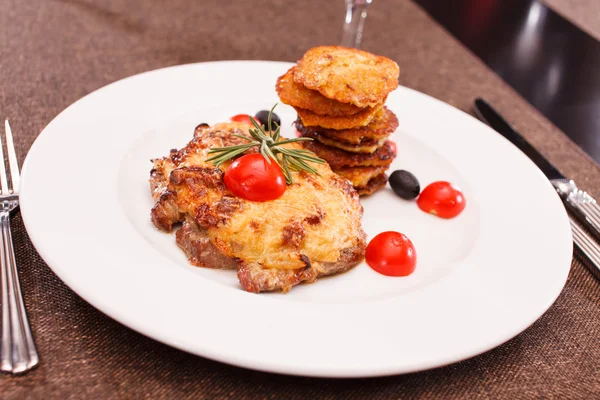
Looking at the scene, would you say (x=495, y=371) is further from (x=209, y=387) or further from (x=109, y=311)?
(x=109, y=311)

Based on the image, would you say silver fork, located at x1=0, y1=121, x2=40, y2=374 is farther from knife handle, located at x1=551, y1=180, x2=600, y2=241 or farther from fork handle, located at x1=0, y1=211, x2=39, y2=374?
knife handle, located at x1=551, y1=180, x2=600, y2=241

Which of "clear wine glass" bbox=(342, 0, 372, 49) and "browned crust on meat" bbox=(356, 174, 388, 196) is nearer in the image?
"browned crust on meat" bbox=(356, 174, 388, 196)

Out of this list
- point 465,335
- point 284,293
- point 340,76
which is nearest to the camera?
point 465,335

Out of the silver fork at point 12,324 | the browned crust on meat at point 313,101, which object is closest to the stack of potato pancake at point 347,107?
the browned crust on meat at point 313,101

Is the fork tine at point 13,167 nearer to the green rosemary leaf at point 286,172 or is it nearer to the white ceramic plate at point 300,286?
the white ceramic plate at point 300,286

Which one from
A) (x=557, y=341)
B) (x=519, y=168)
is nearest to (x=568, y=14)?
(x=519, y=168)

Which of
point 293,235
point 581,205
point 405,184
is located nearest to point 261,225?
point 293,235

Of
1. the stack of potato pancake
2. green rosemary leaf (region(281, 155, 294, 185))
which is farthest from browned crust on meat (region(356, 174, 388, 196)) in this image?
green rosemary leaf (region(281, 155, 294, 185))
